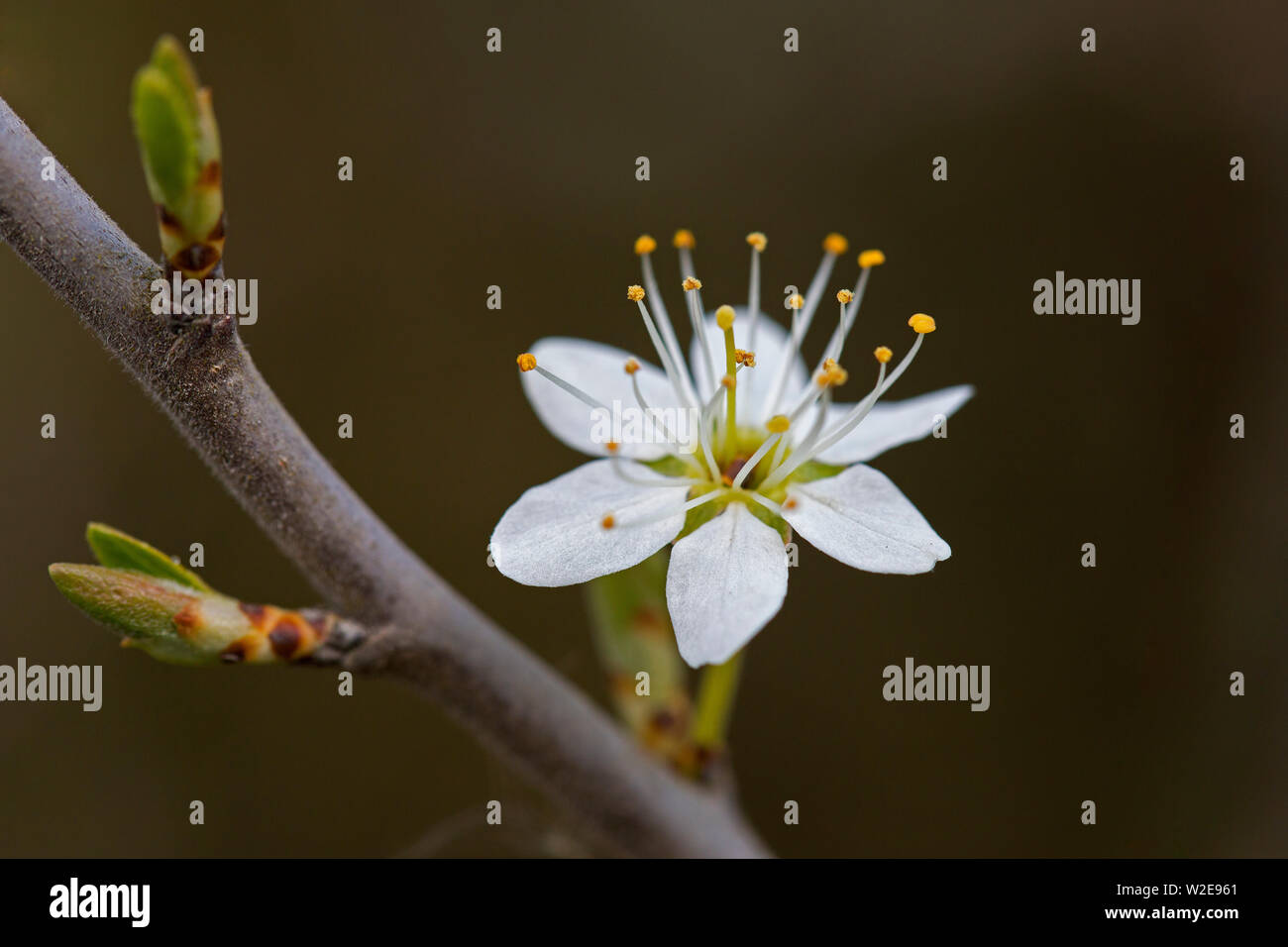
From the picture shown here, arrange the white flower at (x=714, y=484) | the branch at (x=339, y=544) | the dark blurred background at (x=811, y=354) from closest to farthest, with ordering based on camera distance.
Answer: the branch at (x=339, y=544), the white flower at (x=714, y=484), the dark blurred background at (x=811, y=354)

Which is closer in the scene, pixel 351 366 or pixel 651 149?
pixel 351 366

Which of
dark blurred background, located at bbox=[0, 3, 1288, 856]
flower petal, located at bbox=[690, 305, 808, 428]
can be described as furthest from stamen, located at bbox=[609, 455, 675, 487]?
dark blurred background, located at bbox=[0, 3, 1288, 856]

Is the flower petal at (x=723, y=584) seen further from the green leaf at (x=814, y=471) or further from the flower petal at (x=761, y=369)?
the flower petal at (x=761, y=369)

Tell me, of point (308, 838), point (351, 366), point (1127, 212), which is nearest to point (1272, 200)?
point (1127, 212)

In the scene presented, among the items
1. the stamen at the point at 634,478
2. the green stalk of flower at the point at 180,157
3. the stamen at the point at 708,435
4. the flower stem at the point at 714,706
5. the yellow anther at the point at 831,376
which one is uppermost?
the green stalk of flower at the point at 180,157

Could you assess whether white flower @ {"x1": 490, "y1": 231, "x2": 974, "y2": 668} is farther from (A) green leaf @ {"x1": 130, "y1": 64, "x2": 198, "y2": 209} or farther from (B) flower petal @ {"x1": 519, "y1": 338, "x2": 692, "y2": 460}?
(A) green leaf @ {"x1": 130, "y1": 64, "x2": 198, "y2": 209}

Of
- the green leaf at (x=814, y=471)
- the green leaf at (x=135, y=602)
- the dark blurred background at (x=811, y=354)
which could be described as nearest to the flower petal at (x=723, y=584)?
the green leaf at (x=814, y=471)

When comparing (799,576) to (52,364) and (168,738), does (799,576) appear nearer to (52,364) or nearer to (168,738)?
(168,738)
